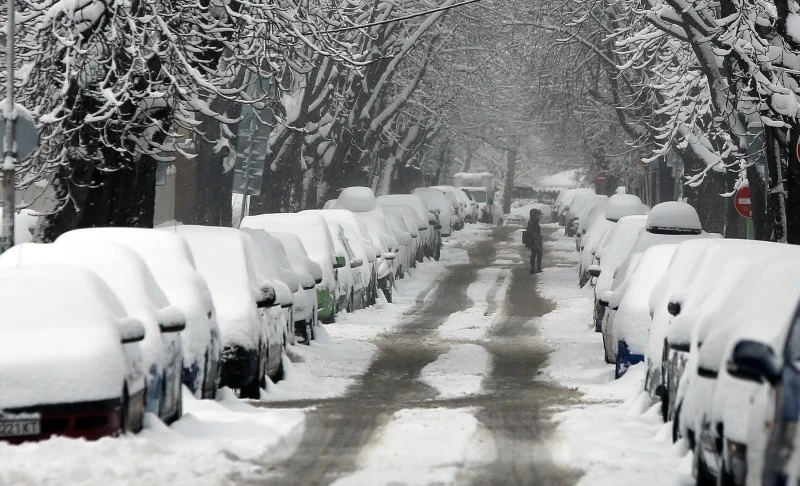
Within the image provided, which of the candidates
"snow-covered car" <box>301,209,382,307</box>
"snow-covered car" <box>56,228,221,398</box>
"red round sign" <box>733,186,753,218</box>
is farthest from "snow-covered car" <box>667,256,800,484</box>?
"red round sign" <box>733,186,753,218</box>

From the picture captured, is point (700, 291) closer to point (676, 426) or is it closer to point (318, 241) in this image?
point (676, 426)

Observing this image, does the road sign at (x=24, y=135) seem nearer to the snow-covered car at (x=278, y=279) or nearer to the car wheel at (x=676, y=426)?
the snow-covered car at (x=278, y=279)

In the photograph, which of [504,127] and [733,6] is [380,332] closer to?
[733,6]

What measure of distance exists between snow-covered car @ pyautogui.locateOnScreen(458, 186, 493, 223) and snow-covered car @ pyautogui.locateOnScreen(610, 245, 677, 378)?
6993 centimetres

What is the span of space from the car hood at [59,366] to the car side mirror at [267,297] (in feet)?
17.4

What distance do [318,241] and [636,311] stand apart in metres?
8.65

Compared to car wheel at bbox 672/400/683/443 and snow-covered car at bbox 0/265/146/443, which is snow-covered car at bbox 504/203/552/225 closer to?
car wheel at bbox 672/400/683/443

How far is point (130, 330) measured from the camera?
1035 centimetres

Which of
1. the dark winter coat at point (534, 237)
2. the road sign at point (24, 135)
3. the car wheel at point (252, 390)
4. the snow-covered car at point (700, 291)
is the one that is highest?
the road sign at point (24, 135)

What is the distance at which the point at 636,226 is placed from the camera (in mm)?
27641

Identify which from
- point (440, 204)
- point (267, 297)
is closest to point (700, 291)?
point (267, 297)

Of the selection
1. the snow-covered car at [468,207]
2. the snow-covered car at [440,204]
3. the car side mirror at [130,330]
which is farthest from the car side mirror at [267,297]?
the snow-covered car at [468,207]

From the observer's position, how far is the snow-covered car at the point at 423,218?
45594 millimetres

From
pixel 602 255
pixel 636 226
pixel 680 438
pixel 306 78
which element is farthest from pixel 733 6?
pixel 306 78
